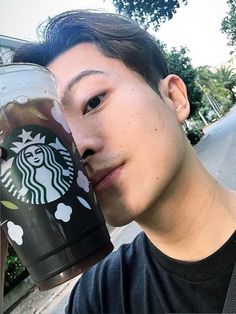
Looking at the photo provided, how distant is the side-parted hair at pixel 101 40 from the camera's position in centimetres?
144

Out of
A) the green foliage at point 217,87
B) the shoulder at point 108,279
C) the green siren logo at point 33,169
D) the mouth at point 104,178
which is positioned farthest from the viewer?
the green foliage at point 217,87

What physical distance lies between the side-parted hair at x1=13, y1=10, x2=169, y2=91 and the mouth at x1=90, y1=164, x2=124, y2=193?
0.50 metres

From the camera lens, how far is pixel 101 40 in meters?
Answer: 1.42

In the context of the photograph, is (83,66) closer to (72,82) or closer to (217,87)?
(72,82)

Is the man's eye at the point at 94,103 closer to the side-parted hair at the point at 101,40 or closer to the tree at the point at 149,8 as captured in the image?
the side-parted hair at the point at 101,40

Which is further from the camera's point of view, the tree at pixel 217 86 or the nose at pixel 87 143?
the tree at pixel 217 86

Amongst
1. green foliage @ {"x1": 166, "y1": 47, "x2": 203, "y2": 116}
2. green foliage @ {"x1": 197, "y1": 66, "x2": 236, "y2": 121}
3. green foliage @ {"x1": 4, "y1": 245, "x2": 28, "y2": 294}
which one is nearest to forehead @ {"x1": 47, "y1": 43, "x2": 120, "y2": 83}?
green foliage @ {"x1": 4, "y1": 245, "x2": 28, "y2": 294}

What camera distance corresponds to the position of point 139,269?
4.70 ft

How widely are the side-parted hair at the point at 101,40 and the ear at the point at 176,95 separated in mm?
44

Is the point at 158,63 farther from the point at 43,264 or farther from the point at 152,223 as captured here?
the point at 43,264

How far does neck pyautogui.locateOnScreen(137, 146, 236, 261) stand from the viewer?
1296 millimetres

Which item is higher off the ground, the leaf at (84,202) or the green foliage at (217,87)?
the leaf at (84,202)

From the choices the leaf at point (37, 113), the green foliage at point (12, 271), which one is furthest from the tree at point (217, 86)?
the leaf at point (37, 113)

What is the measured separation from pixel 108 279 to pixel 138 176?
1.82 ft
